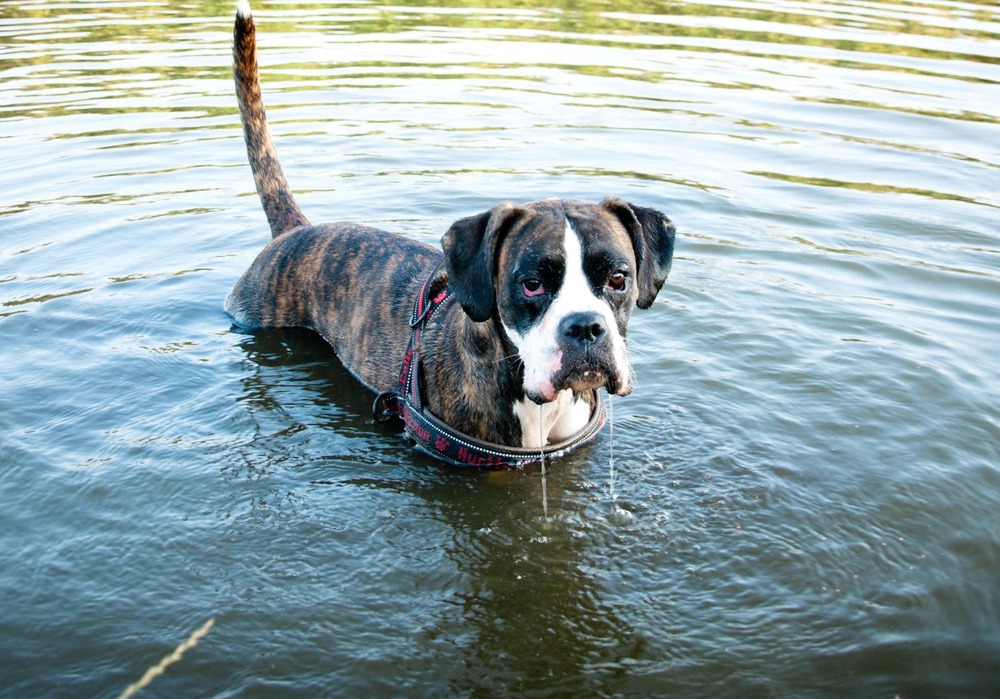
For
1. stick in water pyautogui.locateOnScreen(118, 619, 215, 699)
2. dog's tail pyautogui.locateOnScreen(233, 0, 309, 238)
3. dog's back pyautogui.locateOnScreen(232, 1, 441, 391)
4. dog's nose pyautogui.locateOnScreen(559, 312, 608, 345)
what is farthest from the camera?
dog's tail pyautogui.locateOnScreen(233, 0, 309, 238)

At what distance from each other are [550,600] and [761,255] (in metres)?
4.61

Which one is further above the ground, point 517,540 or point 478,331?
point 478,331

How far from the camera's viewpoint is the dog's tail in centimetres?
638

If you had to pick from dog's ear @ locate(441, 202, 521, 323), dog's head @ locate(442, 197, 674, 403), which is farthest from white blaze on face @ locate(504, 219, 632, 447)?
dog's ear @ locate(441, 202, 521, 323)

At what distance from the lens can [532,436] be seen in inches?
203

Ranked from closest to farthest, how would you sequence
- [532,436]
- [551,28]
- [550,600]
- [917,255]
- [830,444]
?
[550,600] < [532,436] < [830,444] < [917,255] < [551,28]

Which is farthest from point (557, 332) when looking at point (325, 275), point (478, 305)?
point (325, 275)

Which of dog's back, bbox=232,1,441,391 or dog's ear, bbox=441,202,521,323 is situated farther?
dog's back, bbox=232,1,441,391

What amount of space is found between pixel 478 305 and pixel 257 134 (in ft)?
9.32

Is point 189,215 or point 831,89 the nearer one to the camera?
point 189,215

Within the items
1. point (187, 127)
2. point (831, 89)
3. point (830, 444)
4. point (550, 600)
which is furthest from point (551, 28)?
point (550, 600)

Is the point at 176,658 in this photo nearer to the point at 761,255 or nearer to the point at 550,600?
the point at 550,600

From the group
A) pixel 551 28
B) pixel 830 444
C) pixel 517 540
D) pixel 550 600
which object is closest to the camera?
pixel 550 600

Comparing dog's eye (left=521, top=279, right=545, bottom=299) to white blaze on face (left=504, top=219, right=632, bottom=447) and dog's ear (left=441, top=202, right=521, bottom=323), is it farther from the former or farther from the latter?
dog's ear (left=441, top=202, right=521, bottom=323)
